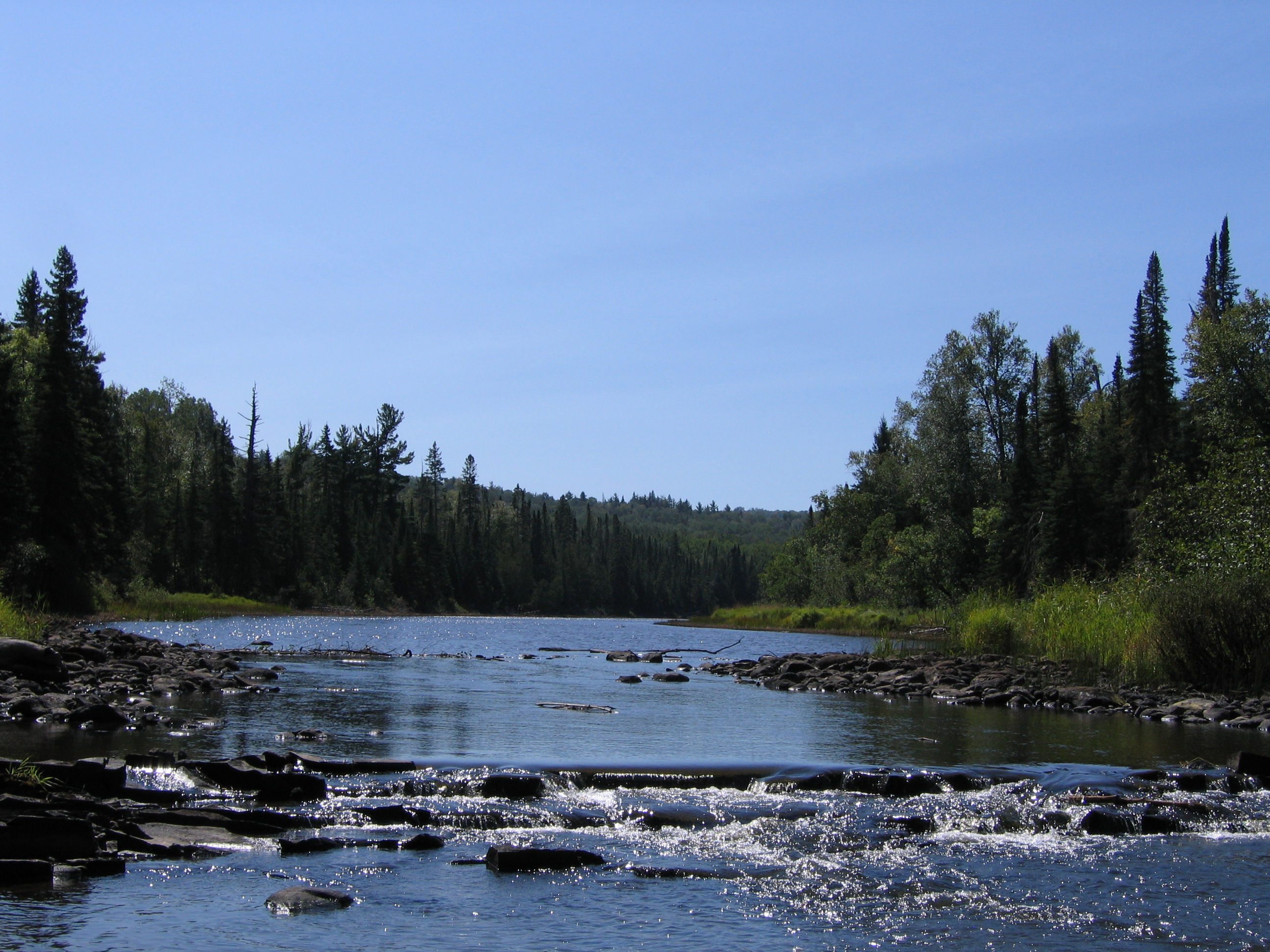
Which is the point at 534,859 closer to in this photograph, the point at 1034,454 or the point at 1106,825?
the point at 1106,825

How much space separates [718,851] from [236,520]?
8445cm

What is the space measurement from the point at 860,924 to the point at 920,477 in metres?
65.8

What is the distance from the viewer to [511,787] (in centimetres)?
1362

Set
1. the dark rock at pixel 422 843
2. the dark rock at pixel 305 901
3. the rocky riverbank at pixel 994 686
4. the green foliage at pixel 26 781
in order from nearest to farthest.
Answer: the dark rock at pixel 305 901, the dark rock at pixel 422 843, the green foliage at pixel 26 781, the rocky riverbank at pixel 994 686

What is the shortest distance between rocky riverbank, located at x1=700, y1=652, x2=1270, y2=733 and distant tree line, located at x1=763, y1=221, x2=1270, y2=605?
1498cm

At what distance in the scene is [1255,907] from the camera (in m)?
9.48

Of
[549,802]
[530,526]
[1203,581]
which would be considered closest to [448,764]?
[549,802]

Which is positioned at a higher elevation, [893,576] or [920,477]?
[920,477]

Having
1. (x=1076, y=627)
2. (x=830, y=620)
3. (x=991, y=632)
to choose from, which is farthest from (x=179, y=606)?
(x=1076, y=627)

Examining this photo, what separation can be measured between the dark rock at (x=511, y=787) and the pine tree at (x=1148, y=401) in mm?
48782

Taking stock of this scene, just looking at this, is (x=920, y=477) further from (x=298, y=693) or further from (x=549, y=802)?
(x=549, y=802)

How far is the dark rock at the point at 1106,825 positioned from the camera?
12.6m

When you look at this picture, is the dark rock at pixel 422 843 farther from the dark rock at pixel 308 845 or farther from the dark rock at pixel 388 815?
the dark rock at pixel 388 815

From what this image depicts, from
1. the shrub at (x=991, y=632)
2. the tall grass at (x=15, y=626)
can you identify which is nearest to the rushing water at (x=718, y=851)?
the tall grass at (x=15, y=626)
